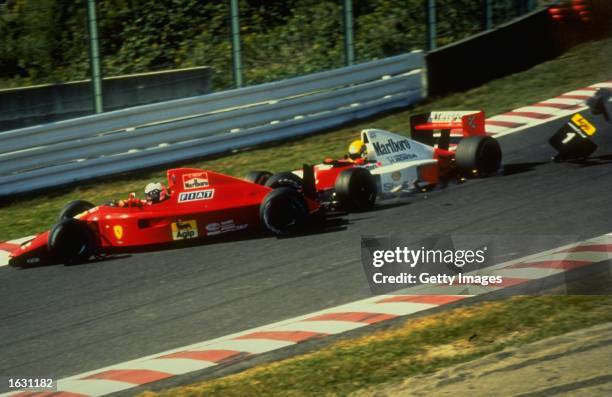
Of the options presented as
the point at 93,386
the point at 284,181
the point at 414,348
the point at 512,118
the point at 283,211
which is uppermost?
the point at 512,118

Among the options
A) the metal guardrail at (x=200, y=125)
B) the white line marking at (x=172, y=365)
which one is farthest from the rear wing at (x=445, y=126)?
the white line marking at (x=172, y=365)

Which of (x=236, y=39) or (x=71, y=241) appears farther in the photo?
(x=236, y=39)

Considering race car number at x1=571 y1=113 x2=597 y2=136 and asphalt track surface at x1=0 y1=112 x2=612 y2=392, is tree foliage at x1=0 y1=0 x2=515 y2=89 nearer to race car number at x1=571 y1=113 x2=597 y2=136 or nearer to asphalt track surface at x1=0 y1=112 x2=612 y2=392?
asphalt track surface at x1=0 y1=112 x2=612 y2=392

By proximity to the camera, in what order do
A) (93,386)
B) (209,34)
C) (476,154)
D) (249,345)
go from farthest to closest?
(209,34)
(476,154)
(249,345)
(93,386)

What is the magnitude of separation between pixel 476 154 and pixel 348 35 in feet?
17.9

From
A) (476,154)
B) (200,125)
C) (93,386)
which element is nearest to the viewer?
(93,386)

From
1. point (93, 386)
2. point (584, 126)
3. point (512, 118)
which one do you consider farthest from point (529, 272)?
point (512, 118)

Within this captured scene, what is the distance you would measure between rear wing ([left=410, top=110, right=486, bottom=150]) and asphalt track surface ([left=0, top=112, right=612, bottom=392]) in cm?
59

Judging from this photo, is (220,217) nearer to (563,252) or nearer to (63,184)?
(563,252)

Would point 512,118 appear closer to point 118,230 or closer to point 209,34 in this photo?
point 209,34

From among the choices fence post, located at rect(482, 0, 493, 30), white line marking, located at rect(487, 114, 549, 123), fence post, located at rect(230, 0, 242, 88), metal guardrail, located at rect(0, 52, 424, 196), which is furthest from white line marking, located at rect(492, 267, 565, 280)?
fence post, located at rect(482, 0, 493, 30)

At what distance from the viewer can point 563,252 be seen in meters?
8.45

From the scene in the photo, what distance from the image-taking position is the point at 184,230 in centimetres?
954

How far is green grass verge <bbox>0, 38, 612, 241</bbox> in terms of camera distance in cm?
1229
